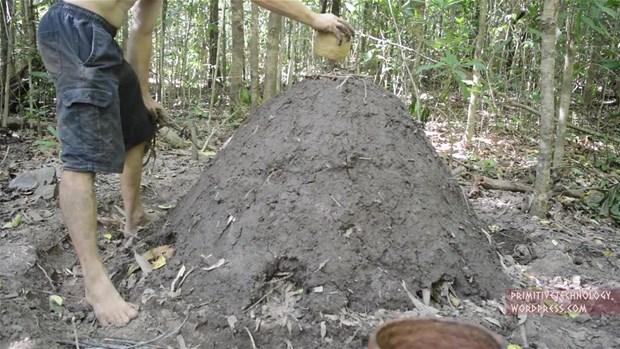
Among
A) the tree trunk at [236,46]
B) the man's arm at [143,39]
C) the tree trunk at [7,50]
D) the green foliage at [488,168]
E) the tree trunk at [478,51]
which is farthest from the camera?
the tree trunk at [236,46]

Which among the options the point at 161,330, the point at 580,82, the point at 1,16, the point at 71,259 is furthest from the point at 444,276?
the point at 580,82

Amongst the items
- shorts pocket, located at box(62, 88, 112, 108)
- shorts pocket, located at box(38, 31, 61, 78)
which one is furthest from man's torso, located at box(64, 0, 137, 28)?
shorts pocket, located at box(62, 88, 112, 108)

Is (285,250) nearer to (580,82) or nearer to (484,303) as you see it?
(484,303)

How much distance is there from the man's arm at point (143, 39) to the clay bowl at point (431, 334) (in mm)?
2021

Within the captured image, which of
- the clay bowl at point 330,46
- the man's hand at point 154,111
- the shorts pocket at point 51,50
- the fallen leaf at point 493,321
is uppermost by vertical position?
the clay bowl at point 330,46

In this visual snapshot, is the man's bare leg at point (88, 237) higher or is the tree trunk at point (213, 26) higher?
the tree trunk at point (213, 26)

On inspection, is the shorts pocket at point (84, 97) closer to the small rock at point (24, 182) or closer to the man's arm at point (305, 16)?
the man's arm at point (305, 16)

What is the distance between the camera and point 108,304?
222 centimetres

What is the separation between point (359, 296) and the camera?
226cm

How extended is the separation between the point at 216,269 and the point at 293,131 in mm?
792

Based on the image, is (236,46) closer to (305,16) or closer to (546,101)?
(546,101)

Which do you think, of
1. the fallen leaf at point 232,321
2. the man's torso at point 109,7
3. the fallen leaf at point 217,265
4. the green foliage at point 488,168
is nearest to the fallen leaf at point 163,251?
the fallen leaf at point 217,265

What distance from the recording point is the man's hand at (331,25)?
2.59m

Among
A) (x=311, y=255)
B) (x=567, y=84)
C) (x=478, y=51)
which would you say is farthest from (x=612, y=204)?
(x=311, y=255)
